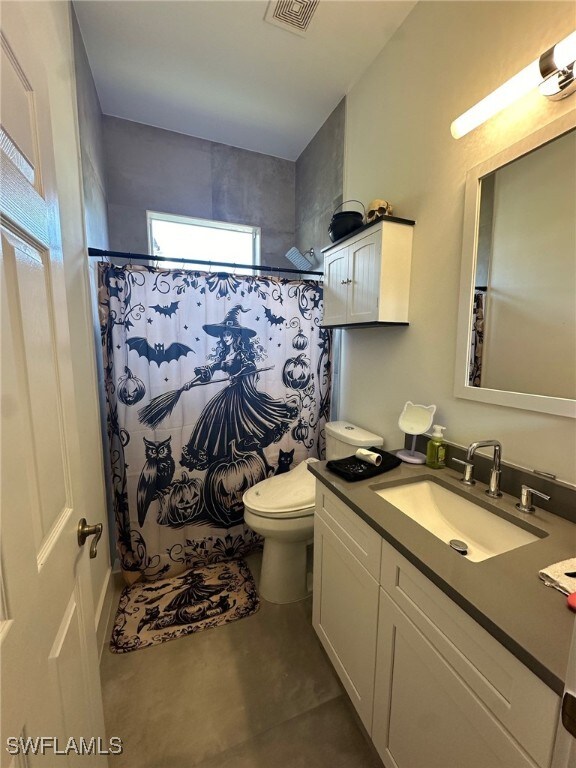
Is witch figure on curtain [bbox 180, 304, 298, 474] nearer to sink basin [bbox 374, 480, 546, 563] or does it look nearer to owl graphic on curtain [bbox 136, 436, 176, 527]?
owl graphic on curtain [bbox 136, 436, 176, 527]

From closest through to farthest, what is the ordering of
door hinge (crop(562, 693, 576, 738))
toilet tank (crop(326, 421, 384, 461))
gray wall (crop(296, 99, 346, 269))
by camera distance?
door hinge (crop(562, 693, 576, 738)) < toilet tank (crop(326, 421, 384, 461)) < gray wall (crop(296, 99, 346, 269))

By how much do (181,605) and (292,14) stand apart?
2.86m

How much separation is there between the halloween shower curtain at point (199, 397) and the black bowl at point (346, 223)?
455mm

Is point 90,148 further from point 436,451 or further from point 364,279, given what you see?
point 436,451

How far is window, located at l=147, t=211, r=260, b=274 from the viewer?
2.23m

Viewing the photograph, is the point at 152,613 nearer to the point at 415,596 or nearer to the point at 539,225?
the point at 415,596

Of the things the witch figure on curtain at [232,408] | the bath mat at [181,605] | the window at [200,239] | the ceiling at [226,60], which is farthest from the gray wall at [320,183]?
the bath mat at [181,605]

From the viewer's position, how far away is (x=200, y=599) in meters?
1.71

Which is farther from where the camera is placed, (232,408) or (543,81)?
(232,408)

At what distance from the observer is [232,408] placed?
1.97 m

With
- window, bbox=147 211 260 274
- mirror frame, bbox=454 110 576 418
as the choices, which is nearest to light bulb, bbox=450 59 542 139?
mirror frame, bbox=454 110 576 418

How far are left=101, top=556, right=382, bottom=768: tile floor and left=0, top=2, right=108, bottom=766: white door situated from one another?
475mm

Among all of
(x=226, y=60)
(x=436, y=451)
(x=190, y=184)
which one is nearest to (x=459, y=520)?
(x=436, y=451)

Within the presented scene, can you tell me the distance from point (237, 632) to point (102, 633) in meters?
0.63
